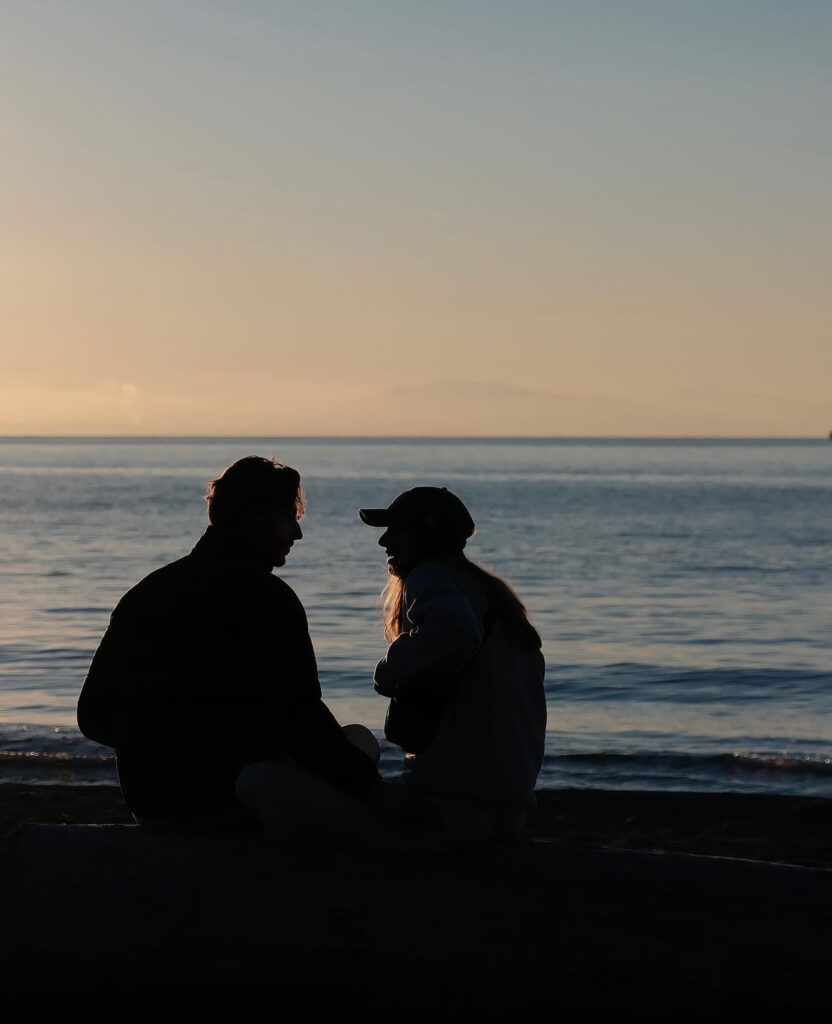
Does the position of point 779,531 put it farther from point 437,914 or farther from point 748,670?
point 437,914

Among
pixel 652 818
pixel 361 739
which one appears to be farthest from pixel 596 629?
pixel 361 739

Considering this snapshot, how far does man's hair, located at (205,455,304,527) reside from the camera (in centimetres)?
469

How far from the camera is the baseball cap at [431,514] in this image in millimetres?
4871

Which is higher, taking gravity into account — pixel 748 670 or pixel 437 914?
pixel 437 914

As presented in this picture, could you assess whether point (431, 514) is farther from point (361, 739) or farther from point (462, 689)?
point (361, 739)

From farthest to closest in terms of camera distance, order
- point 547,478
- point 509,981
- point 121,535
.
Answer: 1. point 547,478
2. point 121,535
3. point 509,981

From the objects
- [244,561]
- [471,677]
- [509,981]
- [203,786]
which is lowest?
[509,981]

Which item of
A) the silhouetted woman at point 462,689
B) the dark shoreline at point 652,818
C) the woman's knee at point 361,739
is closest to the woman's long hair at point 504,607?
the silhouetted woman at point 462,689

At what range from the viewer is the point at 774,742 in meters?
13.1

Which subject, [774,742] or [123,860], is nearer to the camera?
[123,860]

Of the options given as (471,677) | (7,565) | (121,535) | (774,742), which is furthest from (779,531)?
(471,677)

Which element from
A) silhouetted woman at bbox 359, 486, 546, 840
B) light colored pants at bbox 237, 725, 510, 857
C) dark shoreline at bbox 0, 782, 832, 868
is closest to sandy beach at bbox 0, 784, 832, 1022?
light colored pants at bbox 237, 725, 510, 857

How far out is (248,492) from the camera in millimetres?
4707

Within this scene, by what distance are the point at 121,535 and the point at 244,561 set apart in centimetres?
3968
